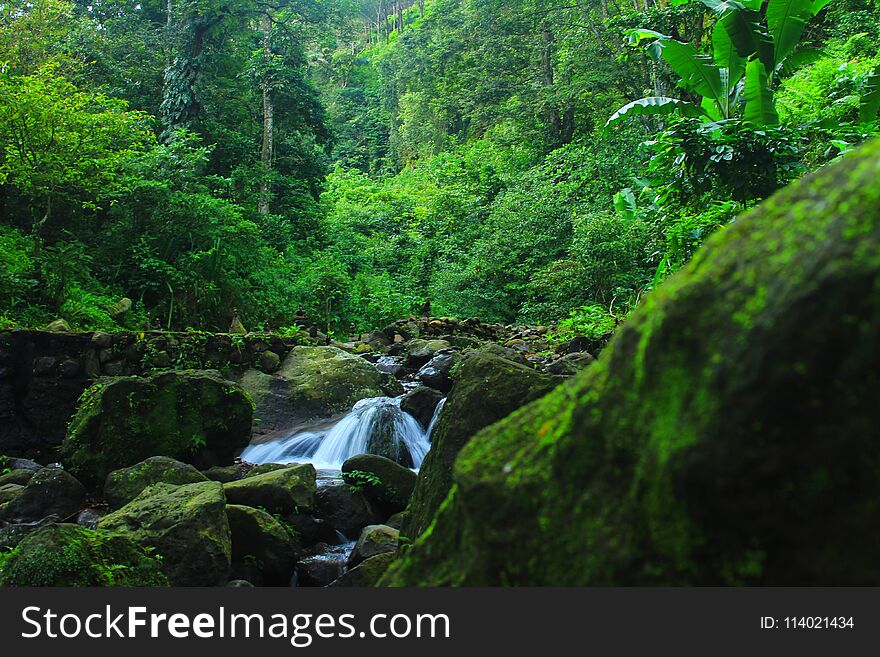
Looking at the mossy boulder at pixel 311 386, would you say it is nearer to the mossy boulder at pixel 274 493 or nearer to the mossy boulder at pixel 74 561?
the mossy boulder at pixel 274 493

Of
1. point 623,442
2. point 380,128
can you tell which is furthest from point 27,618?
point 380,128

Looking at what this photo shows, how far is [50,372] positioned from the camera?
28.9 ft

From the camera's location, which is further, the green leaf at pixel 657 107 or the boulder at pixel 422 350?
the boulder at pixel 422 350

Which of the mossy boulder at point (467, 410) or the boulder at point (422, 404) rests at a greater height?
the mossy boulder at point (467, 410)

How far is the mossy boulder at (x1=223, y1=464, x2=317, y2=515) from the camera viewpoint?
5.57 meters

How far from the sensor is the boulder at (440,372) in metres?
9.78

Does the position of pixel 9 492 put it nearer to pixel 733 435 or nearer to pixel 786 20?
pixel 733 435

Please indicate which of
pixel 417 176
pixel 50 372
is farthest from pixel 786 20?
pixel 417 176

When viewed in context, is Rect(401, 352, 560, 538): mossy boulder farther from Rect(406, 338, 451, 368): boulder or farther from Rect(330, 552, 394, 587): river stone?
Rect(406, 338, 451, 368): boulder

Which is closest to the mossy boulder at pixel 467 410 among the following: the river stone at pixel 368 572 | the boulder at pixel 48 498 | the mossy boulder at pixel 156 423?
the river stone at pixel 368 572

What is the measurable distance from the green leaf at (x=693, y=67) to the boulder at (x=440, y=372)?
480 cm

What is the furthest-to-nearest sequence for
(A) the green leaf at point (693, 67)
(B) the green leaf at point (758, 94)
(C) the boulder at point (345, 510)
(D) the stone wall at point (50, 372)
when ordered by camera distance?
(D) the stone wall at point (50, 372), (A) the green leaf at point (693, 67), (B) the green leaf at point (758, 94), (C) the boulder at point (345, 510)

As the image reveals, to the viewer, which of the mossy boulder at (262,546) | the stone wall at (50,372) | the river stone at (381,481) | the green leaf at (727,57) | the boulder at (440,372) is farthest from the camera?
the boulder at (440,372)

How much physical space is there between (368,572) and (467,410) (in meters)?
1.25
